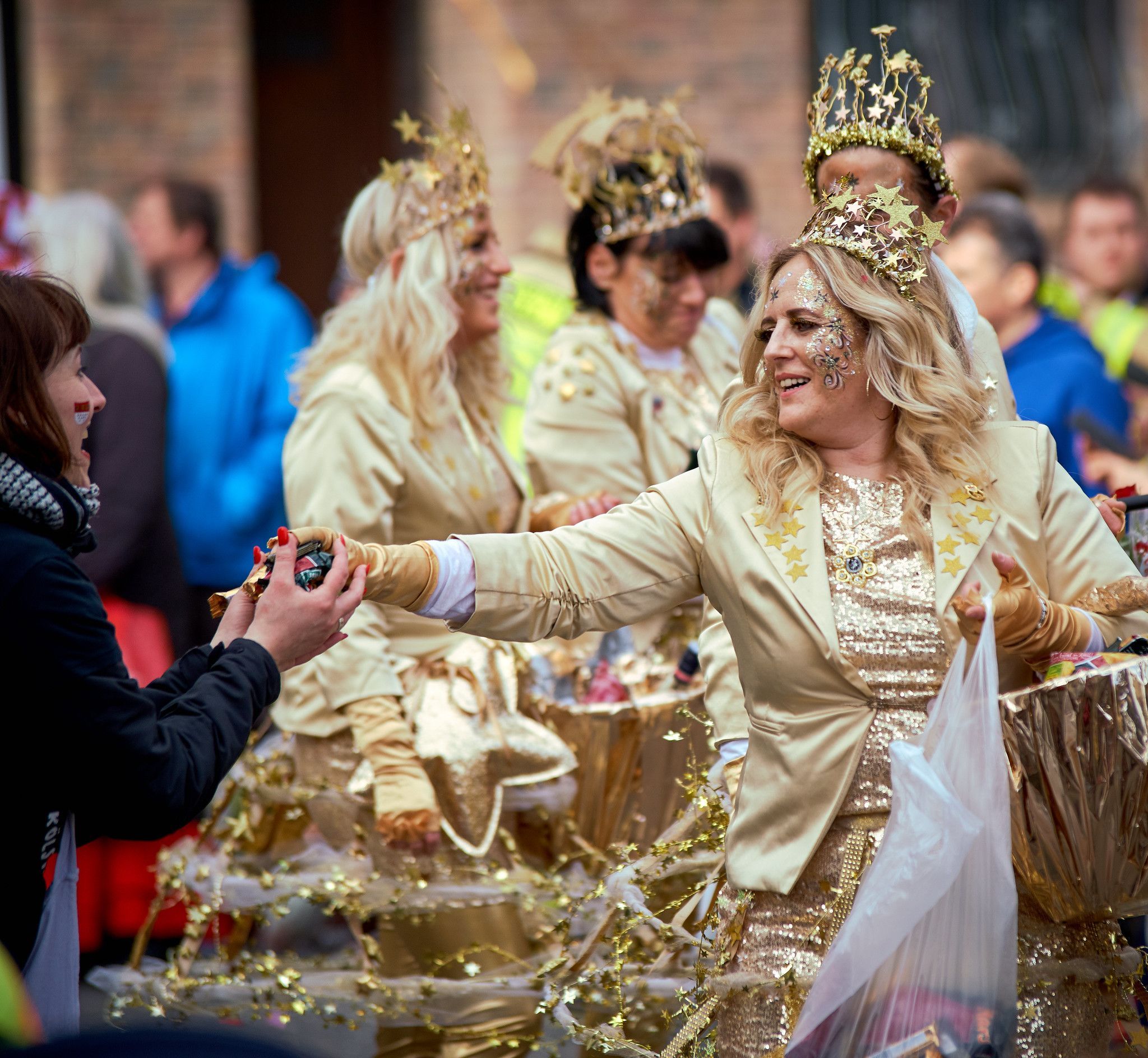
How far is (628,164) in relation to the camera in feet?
15.5

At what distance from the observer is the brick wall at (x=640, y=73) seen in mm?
9367

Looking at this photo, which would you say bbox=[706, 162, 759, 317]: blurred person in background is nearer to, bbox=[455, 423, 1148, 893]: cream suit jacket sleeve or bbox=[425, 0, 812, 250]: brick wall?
bbox=[425, 0, 812, 250]: brick wall

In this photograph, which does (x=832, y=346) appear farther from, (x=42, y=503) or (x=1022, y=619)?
(x=42, y=503)

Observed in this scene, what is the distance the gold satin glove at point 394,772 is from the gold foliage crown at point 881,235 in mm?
1580

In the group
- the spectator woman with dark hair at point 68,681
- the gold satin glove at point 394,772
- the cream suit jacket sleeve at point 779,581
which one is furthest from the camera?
the gold satin glove at point 394,772

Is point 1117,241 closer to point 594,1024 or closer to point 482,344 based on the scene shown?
point 482,344

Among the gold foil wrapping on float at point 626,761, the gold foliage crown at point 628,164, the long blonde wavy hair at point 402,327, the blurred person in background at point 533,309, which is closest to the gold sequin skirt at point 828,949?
the gold foil wrapping on float at point 626,761

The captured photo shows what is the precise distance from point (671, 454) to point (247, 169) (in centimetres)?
570

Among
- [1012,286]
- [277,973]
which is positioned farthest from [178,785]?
[1012,286]

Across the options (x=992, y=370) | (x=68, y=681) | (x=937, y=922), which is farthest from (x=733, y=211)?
(x=68, y=681)

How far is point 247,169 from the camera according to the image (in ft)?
30.8

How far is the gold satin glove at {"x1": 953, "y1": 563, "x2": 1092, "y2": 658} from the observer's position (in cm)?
251

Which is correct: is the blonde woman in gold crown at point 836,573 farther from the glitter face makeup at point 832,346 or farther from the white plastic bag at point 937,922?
the white plastic bag at point 937,922

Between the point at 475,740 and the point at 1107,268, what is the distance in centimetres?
424
